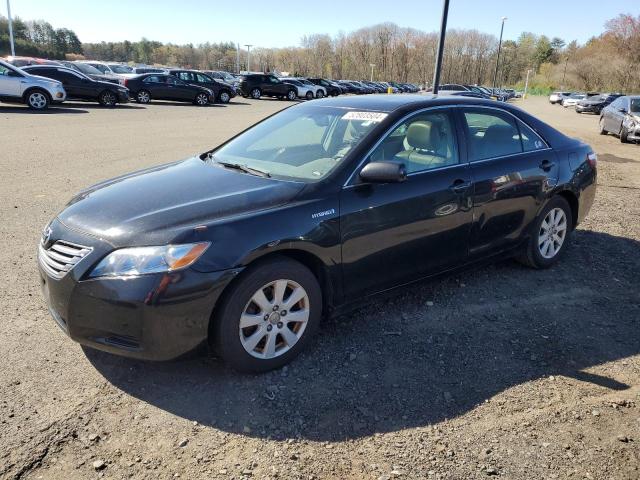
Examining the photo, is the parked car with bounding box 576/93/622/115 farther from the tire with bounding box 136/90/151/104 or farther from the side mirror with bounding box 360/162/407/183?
the side mirror with bounding box 360/162/407/183

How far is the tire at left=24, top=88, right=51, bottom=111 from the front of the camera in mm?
18484

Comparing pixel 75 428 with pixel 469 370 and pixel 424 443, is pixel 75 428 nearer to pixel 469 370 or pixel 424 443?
pixel 424 443

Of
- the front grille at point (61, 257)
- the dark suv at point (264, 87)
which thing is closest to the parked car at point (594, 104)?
the dark suv at point (264, 87)

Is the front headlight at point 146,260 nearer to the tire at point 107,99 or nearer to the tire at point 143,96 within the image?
the tire at point 107,99

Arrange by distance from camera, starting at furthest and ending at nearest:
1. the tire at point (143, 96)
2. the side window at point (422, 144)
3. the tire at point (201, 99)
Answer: the tire at point (201, 99) < the tire at point (143, 96) < the side window at point (422, 144)

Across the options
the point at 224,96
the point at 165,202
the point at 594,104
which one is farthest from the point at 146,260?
the point at 594,104

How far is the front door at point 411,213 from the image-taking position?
3562mm

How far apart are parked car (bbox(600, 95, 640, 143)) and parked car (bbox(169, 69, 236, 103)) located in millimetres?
18756

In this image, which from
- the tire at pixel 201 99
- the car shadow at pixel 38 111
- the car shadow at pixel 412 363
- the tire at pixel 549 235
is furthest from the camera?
the tire at pixel 201 99

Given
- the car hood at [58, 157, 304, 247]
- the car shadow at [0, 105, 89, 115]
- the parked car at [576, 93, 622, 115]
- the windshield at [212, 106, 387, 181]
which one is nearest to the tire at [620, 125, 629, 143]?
the windshield at [212, 106, 387, 181]

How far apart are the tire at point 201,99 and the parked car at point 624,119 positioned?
18.1 metres

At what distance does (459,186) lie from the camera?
13.6 ft

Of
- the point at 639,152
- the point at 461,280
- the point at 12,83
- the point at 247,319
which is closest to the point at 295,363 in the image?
the point at 247,319

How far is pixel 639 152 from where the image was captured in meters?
14.8
